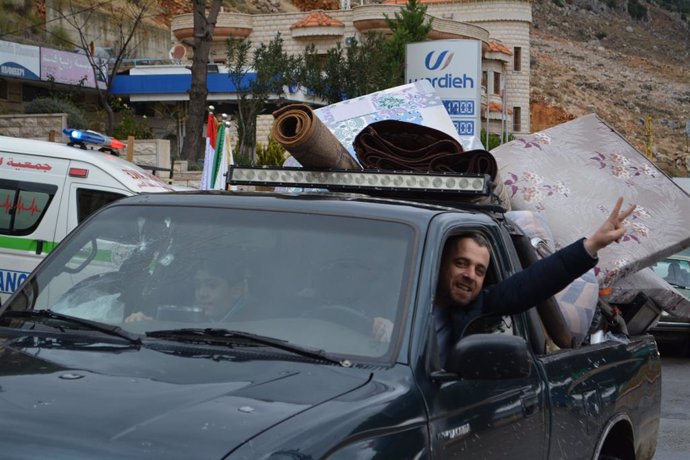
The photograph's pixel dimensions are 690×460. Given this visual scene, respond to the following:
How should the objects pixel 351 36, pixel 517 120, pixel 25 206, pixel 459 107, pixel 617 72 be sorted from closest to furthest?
pixel 25 206
pixel 459 107
pixel 351 36
pixel 517 120
pixel 617 72

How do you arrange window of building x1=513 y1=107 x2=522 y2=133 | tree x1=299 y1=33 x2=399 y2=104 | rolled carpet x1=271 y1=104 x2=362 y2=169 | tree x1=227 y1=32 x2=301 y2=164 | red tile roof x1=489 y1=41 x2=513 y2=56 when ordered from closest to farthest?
1. rolled carpet x1=271 y1=104 x2=362 y2=169
2. tree x1=227 y1=32 x2=301 y2=164
3. tree x1=299 y1=33 x2=399 y2=104
4. red tile roof x1=489 y1=41 x2=513 y2=56
5. window of building x1=513 y1=107 x2=522 y2=133

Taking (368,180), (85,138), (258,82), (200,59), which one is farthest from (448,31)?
(368,180)

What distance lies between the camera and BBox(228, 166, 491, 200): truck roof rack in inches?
202

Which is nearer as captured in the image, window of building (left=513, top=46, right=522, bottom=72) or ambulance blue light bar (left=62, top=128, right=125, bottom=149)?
ambulance blue light bar (left=62, top=128, right=125, bottom=149)

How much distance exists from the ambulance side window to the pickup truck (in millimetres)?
7231

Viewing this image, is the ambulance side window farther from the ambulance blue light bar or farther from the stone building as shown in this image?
the stone building

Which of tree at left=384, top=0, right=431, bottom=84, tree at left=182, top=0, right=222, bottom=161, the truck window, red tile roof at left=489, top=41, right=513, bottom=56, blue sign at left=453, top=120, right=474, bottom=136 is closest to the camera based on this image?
the truck window

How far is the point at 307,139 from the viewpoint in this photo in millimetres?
5488

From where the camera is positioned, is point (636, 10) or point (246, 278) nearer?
point (246, 278)

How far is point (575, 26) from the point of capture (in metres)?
176

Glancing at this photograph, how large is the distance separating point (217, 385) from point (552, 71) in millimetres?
133414

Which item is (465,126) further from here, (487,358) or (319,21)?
(487,358)

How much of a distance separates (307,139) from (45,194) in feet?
23.7

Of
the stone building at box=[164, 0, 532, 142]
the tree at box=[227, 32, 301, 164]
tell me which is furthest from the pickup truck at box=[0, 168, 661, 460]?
the stone building at box=[164, 0, 532, 142]
